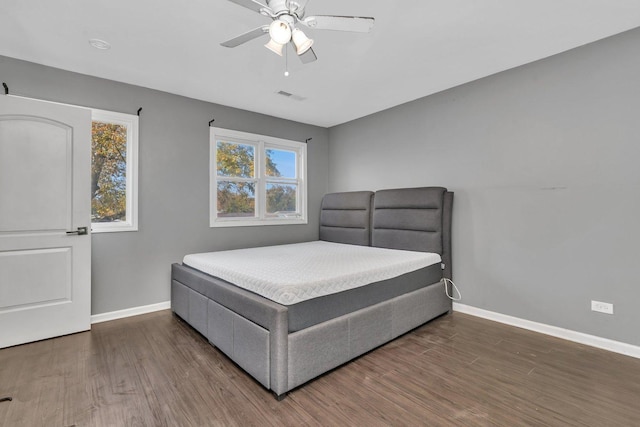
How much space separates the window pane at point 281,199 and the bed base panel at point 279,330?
6.02 feet

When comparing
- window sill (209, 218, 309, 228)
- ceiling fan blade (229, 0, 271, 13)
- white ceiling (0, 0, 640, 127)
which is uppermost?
white ceiling (0, 0, 640, 127)

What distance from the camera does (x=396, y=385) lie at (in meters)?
2.09

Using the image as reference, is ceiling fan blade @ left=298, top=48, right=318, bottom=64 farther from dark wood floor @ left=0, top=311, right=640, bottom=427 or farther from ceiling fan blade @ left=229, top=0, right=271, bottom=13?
dark wood floor @ left=0, top=311, right=640, bottom=427

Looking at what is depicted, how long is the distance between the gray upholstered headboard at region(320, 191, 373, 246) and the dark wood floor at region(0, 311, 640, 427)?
1.84m

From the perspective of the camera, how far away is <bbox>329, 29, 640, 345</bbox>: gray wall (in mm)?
2545

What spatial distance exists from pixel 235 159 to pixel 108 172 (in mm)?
1508

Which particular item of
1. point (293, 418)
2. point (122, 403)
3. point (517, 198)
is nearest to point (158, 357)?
point (122, 403)

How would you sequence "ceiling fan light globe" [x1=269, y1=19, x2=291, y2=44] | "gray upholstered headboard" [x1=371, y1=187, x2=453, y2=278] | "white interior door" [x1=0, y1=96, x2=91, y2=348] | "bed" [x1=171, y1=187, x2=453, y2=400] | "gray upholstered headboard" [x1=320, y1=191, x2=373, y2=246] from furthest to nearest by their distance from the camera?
"gray upholstered headboard" [x1=320, y1=191, x2=373, y2=246], "gray upholstered headboard" [x1=371, y1=187, x2=453, y2=278], "white interior door" [x1=0, y1=96, x2=91, y2=348], "bed" [x1=171, y1=187, x2=453, y2=400], "ceiling fan light globe" [x1=269, y1=19, x2=291, y2=44]

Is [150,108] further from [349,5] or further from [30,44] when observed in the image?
[349,5]

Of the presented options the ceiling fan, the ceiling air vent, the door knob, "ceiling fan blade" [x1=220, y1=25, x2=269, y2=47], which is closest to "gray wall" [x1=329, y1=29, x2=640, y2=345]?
the ceiling air vent

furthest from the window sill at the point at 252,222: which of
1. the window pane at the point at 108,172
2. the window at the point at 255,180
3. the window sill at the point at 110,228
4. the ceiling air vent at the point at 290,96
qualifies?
the ceiling air vent at the point at 290,96

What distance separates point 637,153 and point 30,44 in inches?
203

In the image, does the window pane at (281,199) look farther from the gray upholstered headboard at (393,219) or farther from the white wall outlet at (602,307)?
the white wall outlet at (602,307)

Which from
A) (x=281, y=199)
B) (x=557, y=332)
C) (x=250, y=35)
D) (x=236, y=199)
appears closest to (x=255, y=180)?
(x=236, y=199)
